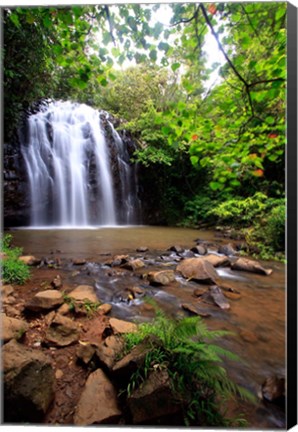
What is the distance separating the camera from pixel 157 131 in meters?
2.49

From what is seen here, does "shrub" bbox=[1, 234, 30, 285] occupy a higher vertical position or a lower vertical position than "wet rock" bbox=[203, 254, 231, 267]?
higher

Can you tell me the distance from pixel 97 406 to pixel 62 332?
1.76ft

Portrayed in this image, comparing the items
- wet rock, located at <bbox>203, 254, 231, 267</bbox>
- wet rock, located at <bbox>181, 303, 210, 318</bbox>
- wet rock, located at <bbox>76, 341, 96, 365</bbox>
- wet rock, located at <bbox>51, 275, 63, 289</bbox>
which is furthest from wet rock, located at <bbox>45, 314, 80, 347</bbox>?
wet rock, located at <bbox>203, 254, 231, 267</bbox>

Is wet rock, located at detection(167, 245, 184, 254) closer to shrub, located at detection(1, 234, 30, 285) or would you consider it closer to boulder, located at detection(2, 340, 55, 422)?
shrub, located at detection(1, 234, 30, 285)

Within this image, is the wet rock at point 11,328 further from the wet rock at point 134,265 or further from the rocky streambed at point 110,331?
the wet rock at point 134,265

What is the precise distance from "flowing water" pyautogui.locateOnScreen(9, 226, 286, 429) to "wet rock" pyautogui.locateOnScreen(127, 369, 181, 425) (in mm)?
387

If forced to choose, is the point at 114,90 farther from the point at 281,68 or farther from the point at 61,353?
the point at 61,353

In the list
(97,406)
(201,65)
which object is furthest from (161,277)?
(201,65)

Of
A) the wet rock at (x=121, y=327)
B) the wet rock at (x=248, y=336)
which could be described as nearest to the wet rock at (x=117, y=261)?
the wet rock at (x=121, y=327)

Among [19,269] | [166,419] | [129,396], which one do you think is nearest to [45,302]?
[19,269]

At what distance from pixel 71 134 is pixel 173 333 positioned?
20.4 ft

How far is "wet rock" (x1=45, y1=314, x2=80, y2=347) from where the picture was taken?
1.45 meters

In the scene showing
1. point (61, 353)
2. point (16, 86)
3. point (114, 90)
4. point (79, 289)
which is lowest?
point (61, 353)

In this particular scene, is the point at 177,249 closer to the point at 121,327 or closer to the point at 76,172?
the point at 121,327
